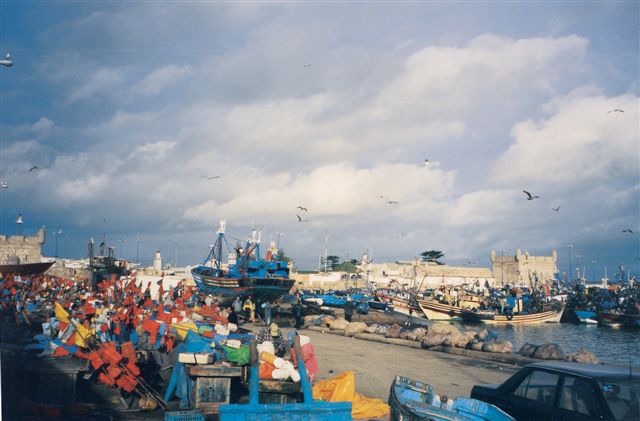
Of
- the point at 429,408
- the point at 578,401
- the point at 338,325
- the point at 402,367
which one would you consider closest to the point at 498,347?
the point at 402,367

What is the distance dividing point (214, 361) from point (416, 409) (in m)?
3.84

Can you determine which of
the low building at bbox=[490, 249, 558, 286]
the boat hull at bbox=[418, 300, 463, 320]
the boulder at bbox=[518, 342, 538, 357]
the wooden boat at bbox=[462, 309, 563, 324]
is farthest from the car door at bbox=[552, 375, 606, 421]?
the low building at bbox=[490, 249, 558, 286]

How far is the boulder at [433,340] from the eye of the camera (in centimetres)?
1736

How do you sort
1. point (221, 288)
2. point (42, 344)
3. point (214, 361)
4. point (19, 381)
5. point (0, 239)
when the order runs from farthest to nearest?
point (0, 239) → point (221, 288) → point (42, 344) → point (19, 381) → point (214, 361)

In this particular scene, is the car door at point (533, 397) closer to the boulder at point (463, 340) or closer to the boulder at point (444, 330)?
the boulder at point (463, 340)

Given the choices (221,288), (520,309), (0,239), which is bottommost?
(520,309)

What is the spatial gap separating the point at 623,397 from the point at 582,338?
4114 cm

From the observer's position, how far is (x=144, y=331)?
11266mm

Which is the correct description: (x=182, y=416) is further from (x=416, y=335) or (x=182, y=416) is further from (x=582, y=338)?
(x=582, y=338)

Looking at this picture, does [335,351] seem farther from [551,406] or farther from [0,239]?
[0,239]

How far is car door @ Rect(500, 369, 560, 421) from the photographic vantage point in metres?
5.72

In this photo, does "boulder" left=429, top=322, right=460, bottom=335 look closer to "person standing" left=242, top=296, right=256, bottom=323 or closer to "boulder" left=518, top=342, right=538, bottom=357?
"boulder" left=518, top=342, right=538, bottom=357

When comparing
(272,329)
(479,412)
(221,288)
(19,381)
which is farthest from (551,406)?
(221,288)

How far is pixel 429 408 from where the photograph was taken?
557 cm
